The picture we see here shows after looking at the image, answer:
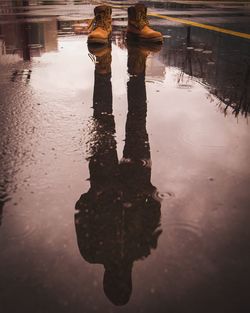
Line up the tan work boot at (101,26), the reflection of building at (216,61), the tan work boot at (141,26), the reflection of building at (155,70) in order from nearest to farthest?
the reflection of building at (216,61), the reflection of building at (155,70), the tan work boot at (101,26), the tan work boot at (141,26)

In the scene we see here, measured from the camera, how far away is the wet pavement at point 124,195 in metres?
0.97

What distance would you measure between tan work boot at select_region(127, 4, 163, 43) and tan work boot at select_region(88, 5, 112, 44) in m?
0.45

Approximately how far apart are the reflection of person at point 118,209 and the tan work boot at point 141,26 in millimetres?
3258

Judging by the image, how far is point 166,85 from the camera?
9.93 ft

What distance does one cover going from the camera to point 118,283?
0.99 metres

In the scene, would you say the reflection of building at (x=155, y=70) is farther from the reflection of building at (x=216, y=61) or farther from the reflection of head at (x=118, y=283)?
the reflection of head at (x=118, y=283)

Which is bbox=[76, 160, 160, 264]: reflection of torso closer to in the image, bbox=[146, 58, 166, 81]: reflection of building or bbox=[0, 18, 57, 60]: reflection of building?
bbox=[146, 58, 166, 81]: reflection of building

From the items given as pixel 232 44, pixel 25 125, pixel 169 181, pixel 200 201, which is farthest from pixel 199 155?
pixel 232 44

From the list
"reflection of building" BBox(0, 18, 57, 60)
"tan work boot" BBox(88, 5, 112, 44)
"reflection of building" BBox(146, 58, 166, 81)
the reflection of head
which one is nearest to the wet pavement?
the reflection of head

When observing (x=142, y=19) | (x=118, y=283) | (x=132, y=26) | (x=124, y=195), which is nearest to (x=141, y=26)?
(x=142, y=19)

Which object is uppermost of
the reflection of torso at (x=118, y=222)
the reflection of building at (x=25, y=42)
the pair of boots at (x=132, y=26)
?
the pair of boots at (x=132, y=26)

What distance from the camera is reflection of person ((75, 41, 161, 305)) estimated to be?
1066 mm

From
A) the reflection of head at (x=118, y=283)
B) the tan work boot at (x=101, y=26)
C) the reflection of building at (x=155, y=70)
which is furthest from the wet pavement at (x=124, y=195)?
the tan work boot at (x=101, y=26)

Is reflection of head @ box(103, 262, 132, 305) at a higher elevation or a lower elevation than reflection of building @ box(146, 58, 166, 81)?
lower
